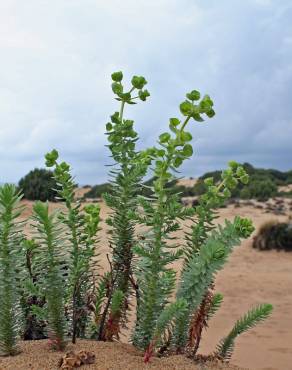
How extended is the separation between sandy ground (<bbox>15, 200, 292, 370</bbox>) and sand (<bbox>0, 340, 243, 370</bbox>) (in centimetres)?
9

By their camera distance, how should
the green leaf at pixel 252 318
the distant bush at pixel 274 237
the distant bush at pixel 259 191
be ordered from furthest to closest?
the distant bush at pixel 259 191
the distant bush at pixel 274 237
the green leaf at pixel 252 318

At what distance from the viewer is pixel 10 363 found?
7.36 feet

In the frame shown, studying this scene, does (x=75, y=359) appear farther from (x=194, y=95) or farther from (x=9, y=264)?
(x=194, y=95)

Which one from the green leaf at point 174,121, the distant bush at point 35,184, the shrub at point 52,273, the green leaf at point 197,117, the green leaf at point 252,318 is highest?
the distant bush at point 35,184

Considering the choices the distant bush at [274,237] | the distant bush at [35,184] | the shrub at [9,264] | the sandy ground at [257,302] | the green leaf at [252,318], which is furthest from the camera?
the distant bush at [35,184]

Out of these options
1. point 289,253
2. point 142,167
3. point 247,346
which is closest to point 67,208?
point 142,167

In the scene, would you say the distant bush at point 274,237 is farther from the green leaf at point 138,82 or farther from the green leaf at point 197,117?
the green leaf at point 197,117

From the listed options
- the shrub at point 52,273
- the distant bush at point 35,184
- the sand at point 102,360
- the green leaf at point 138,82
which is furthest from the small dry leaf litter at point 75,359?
the distant bush at point 35,184

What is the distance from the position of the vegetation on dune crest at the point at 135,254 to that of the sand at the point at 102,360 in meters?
0.06

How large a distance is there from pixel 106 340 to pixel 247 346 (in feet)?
14.2

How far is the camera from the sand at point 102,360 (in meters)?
2.20

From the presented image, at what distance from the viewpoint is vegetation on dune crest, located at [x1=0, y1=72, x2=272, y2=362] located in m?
2.16

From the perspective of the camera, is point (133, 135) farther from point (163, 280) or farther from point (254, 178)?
point (254, 178)

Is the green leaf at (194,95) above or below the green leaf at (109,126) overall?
above
